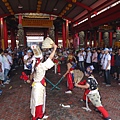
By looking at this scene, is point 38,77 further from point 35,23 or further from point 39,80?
point 35,23

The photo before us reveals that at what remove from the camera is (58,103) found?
5137mm

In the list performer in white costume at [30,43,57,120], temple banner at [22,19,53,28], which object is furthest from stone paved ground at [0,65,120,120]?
temple banner at [22,19,53,28]

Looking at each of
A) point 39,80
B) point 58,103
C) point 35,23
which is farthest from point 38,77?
point 35,23

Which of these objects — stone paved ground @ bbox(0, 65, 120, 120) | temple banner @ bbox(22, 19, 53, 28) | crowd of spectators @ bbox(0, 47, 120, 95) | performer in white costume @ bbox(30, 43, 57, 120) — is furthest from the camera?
temple banner @ bbox(22, 19, 53, 28)

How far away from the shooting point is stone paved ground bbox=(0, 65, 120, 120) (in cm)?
421

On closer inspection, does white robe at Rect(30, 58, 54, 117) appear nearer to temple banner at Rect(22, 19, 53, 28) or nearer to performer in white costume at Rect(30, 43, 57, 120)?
performer in white costume at Rect(30, 43, 57, 120)

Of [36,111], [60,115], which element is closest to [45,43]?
[36,111]

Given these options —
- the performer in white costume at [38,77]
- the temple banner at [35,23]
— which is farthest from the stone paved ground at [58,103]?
the temple banner at [35,23]

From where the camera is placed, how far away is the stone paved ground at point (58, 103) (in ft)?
13.8

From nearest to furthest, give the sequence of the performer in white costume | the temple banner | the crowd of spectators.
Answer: the performer in white costume < the crowd of spectators < the temple banner

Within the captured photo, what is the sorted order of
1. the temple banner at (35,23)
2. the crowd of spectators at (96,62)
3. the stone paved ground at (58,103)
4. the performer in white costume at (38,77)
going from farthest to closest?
the temple banner at (35,23) < the crowd of spectators at (96,62) < the stone paved ground at (58,103) < the performer in white costume at (38,77)

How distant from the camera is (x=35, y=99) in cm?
352

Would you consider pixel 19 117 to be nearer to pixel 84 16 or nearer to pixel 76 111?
pixel 76 111

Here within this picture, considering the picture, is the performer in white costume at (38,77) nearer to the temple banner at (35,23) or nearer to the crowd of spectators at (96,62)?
the crowd of spectators at (96,62)
